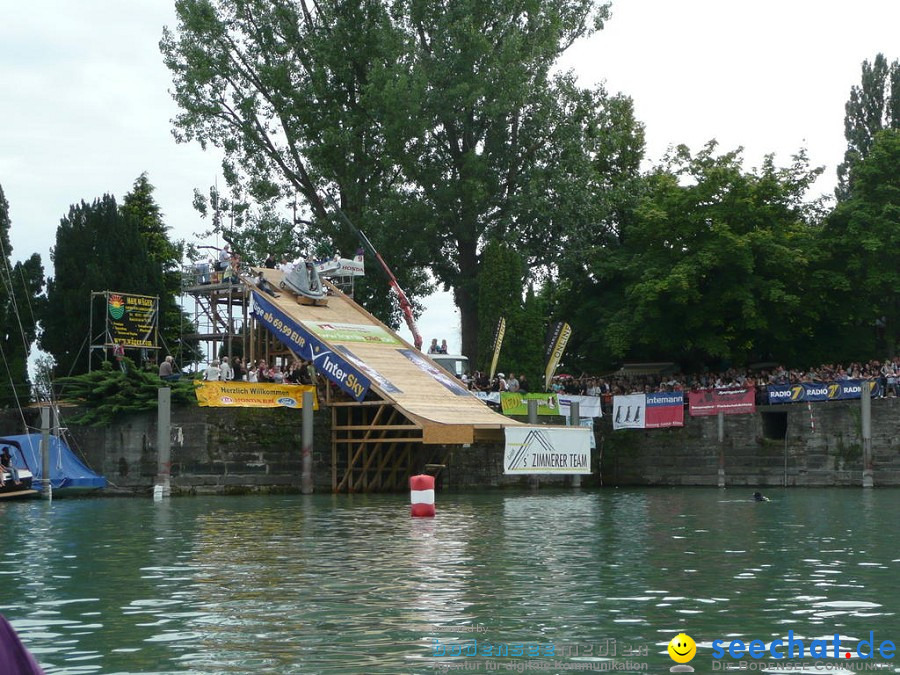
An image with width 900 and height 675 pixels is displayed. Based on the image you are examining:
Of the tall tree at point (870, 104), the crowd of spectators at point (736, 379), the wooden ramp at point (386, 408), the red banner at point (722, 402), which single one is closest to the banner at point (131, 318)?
the wooden ramp at point (386, 408)

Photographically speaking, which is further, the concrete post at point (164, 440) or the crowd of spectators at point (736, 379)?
the crowd of spectators at point (736, 379)

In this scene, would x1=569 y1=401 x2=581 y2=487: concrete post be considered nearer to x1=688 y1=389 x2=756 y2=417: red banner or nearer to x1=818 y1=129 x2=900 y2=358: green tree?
x1=688 y1=389 x2=756 y2=417: red banner

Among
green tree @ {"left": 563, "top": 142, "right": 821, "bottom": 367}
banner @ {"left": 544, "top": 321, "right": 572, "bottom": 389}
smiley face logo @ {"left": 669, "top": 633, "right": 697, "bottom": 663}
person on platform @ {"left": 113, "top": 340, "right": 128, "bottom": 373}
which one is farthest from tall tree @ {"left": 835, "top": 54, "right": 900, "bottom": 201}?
smiley face logo @ {"left": 669, "top": 633, "right": 697, "bottom": 663}

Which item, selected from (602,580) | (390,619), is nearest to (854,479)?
(602,580)

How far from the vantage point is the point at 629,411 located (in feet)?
147

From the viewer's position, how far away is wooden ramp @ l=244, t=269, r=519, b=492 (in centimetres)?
3666

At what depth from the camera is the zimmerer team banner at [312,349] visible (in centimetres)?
3800

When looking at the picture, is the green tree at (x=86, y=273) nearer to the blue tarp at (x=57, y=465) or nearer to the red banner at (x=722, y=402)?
the blue tarp at (x=57, y=465)

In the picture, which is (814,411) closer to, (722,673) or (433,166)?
(433,166)

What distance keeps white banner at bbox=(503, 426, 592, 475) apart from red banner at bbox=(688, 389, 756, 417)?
4.57m

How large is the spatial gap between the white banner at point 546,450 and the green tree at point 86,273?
19.6 m

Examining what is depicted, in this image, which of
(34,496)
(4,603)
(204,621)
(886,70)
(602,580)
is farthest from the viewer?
(886,70)

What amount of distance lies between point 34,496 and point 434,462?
12.8 m

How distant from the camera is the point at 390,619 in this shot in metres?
11.8
